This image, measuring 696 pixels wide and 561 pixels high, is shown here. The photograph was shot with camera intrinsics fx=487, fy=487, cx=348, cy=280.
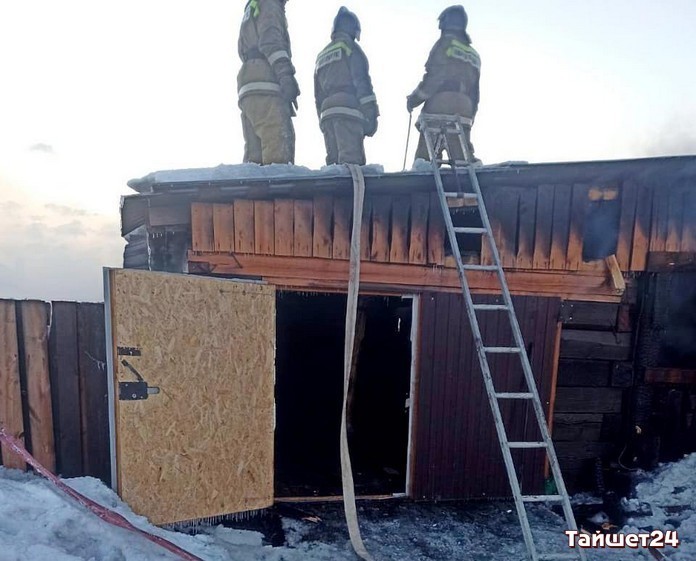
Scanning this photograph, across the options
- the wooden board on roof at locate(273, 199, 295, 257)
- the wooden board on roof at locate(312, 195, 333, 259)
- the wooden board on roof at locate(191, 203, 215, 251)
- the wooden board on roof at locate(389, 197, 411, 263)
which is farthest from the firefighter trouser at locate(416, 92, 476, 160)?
the wooden board on roof at locate(191, 203, 215, 251)

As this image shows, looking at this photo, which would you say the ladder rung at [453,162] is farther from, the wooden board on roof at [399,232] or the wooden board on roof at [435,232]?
the wooden board on roof at [399,232]

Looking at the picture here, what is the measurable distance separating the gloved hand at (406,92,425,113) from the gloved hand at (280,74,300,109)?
5.48 ft

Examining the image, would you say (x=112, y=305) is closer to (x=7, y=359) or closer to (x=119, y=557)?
(x=7, y=359)

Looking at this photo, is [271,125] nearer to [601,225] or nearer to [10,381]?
[10,381]

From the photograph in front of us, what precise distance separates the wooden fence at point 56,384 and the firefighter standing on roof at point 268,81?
331 cm

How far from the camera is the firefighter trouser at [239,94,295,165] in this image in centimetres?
665

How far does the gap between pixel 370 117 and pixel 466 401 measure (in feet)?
14.6

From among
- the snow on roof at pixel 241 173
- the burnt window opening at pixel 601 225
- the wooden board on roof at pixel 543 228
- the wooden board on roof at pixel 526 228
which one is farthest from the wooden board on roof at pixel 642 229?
the snow on roof at pixel 241 173

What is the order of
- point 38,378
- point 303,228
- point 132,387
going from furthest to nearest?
point 303,228, point 38,378, point 132,387

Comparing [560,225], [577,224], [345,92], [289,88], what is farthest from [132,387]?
[345,92]

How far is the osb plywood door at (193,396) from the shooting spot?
13.5ft

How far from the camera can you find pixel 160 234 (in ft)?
17.6

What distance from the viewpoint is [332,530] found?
193 inches

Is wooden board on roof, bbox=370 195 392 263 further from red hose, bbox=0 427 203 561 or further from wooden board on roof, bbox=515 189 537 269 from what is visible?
red hose, bbox=0 427 203 561
